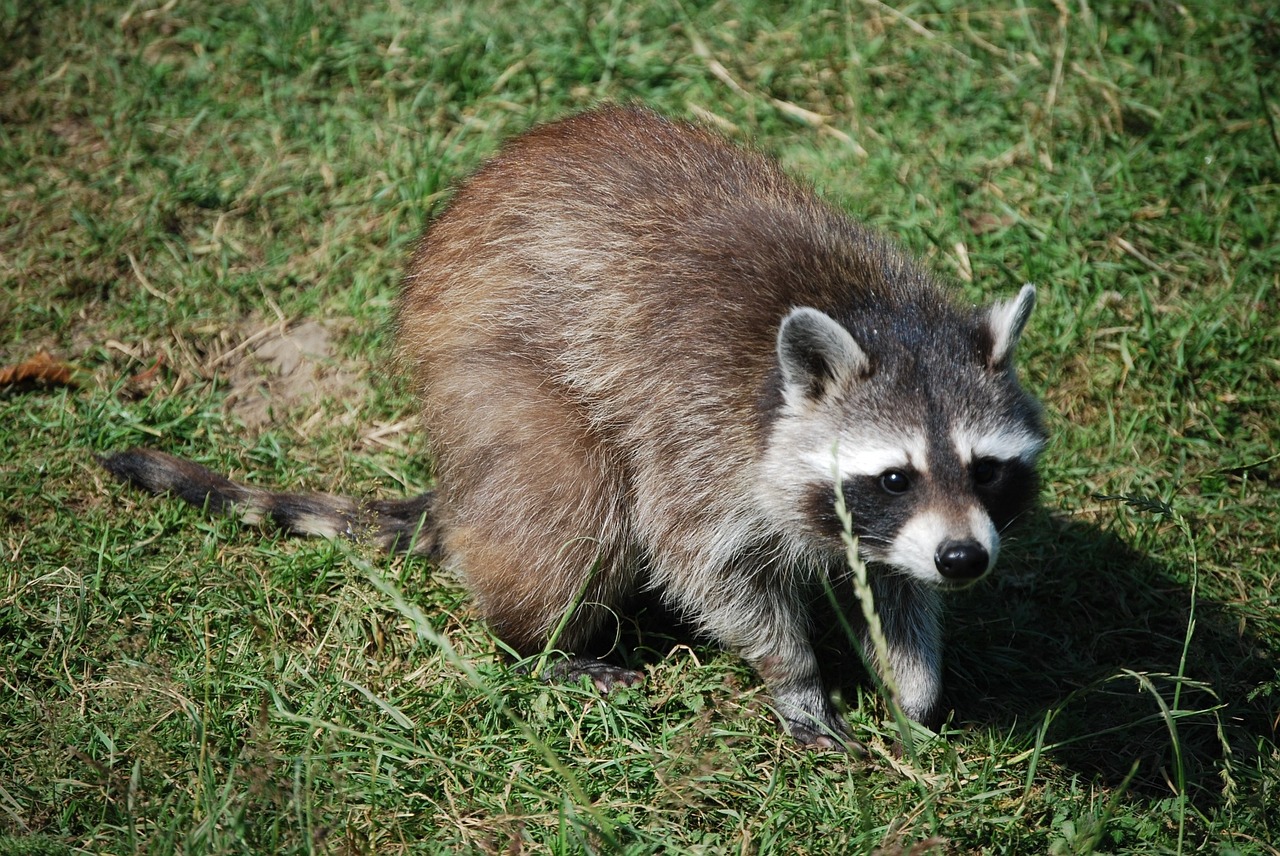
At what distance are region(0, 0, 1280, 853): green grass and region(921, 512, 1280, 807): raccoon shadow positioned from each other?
0.02 m

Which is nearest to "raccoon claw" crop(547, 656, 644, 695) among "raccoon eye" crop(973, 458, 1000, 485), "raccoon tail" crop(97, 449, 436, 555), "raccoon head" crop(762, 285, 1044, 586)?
"raccoon tail" crop(97, 449, 436, 555)

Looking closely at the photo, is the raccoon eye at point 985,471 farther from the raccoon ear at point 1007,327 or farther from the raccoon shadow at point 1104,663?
the raccoon shadow at point 1104,663

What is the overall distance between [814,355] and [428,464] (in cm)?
213

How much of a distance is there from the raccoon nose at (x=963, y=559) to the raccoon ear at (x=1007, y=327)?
2.46 feet

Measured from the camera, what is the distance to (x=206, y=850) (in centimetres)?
332

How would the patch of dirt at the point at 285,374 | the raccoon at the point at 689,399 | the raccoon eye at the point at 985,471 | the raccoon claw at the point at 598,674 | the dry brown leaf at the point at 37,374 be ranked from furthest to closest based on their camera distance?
the patch of dirt at the point at 285,374 < the dry brown leaf at the point at 37,374 < the raccoon claw at the point at 598,674 < the raccoon at the point at 689,399 < the raccoon eye at the point at 985,471

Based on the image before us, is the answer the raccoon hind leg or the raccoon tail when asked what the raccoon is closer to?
the raccoon hind leg

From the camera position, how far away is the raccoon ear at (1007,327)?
12.9 ft

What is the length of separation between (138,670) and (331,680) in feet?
2.19

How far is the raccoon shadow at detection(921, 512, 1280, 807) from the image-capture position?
4.13 meters

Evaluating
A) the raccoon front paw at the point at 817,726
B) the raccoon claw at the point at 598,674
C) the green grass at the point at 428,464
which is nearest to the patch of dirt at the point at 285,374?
the green grass at the point at 428,464

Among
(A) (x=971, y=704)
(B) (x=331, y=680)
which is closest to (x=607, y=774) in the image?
(B) (x=331, y=680)

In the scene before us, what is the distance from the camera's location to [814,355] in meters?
3.84

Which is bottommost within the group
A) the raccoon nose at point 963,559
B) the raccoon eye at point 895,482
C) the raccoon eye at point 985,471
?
the raccoon nose at point 963,559
